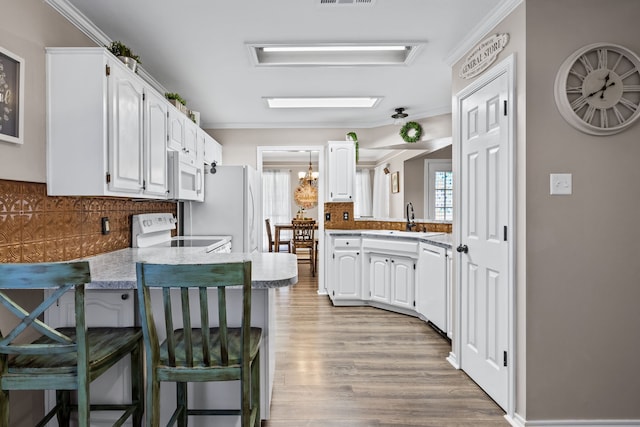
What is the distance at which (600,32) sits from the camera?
1871 mm

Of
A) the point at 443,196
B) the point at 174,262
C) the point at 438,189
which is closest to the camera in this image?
the point at 174,262

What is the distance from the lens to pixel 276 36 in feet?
8.15

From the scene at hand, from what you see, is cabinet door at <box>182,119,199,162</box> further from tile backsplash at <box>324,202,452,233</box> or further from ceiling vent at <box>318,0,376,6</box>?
tile backsplash at <box>324,202,452,233</box>

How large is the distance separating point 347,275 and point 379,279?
40cm

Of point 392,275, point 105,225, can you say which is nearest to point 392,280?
point 392,275

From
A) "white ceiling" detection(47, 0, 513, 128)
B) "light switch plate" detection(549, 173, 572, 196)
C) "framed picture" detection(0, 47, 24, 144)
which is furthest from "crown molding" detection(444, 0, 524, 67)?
"framed picture" detection(0, 47, 24, 144)

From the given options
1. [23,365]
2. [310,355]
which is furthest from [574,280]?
[23,365]

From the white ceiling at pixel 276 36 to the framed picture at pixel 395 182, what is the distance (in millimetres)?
2225

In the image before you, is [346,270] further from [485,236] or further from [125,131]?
[125,131]

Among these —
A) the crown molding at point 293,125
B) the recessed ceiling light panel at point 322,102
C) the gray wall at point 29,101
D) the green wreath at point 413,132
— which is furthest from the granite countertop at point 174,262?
the green wreath at point 413,132

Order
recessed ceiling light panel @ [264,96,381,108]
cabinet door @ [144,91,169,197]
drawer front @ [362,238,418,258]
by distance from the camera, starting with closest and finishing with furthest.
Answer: cabinet door @ [144,91,169,197]
drawer front @ [362,238,418,258]
recessed ceiling light panel @ [264,96,381,108]

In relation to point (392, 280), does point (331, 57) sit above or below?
above

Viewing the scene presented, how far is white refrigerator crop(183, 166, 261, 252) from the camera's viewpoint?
383 centimetres

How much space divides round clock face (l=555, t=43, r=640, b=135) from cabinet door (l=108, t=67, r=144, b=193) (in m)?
2.38
